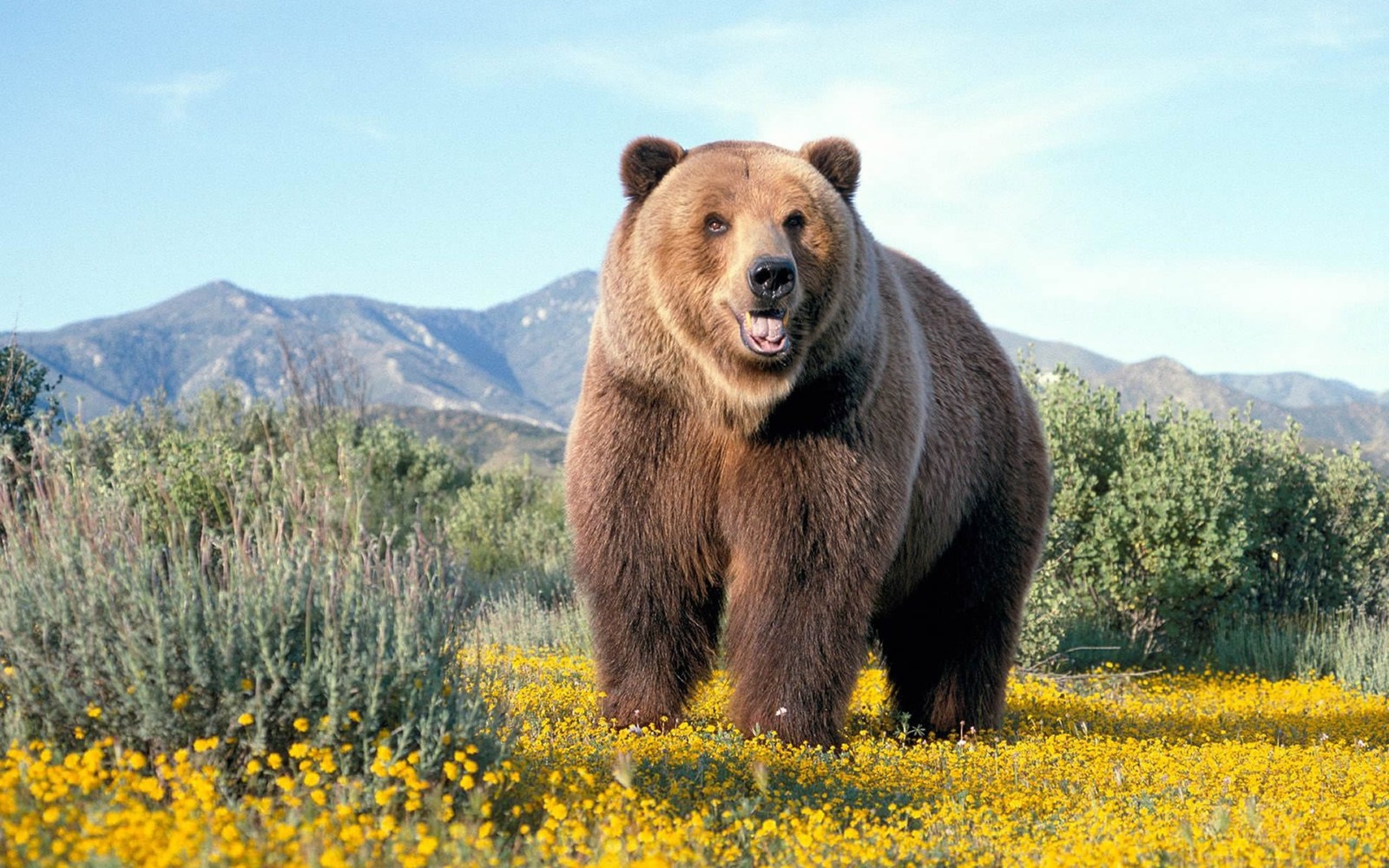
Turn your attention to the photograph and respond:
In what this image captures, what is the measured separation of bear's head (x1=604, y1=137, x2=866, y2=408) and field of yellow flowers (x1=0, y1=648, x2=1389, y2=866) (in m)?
1.63

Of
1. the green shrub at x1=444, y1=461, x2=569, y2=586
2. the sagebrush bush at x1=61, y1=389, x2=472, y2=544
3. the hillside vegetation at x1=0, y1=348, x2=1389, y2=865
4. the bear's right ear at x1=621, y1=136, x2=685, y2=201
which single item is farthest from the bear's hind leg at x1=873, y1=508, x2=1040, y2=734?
the green shrub at x1=444, y1=461, x2=569, y2=586

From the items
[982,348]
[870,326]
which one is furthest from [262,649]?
[982,348]

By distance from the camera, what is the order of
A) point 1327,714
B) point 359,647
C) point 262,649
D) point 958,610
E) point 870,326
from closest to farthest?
point 262,649
point 359,647
point 870,326
point 958,610
point 1327,714

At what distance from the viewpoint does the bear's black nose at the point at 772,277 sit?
5.25m

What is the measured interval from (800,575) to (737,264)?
1402mm

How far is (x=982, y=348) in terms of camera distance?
7898mm

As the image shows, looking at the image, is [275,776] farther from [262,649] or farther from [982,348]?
[982,348]

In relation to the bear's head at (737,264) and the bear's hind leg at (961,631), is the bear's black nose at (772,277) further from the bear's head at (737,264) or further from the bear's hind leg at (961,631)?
the bear's hind leg at (961,631)

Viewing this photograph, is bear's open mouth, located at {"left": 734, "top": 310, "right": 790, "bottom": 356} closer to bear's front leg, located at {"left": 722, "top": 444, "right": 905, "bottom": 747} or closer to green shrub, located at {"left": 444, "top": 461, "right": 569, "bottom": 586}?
bear's front leg, located at {"left": 722, "top": 444, "right": 905, "bottom": 747}

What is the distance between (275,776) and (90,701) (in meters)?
0.68

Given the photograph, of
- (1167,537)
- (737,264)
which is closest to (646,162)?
(737,264)

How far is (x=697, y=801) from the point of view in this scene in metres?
5.00

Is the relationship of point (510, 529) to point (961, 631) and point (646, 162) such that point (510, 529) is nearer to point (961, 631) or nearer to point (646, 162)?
point (961, 631)

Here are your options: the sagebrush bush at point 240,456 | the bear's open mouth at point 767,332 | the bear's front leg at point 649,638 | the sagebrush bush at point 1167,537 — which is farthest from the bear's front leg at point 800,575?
the sagebrush bush at point 1167,537
